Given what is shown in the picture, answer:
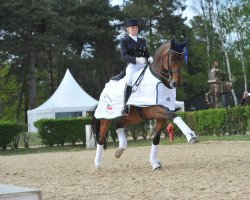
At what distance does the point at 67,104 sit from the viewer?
32.0 metres

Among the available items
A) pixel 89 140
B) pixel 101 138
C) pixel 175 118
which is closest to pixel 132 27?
pixel 175 118

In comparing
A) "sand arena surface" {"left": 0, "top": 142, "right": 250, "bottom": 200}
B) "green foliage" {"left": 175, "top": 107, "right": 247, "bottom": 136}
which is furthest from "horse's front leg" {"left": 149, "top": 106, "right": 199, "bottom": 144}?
"green foliage" {"left": 175, "top": 107, "right": 247, "bottom": 136}

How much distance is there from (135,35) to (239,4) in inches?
1301

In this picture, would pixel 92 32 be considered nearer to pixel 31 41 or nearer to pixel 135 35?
pixel 31 41

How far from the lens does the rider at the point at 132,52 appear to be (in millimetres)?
10094

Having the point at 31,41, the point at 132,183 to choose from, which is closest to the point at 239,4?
the point at 31,41

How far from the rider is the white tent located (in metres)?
20.8

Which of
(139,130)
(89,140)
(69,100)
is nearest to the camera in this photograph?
(89,140)

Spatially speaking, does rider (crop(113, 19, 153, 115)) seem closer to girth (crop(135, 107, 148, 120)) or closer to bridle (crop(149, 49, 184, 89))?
girth (crop(135, 107, 148, 120))

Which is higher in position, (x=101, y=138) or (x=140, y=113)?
(x=140, y=113)

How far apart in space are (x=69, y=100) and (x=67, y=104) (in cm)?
42

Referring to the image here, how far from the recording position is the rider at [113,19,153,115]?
10.1 metres

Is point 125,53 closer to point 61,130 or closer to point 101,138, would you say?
point 101,138

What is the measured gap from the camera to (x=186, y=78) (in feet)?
166
